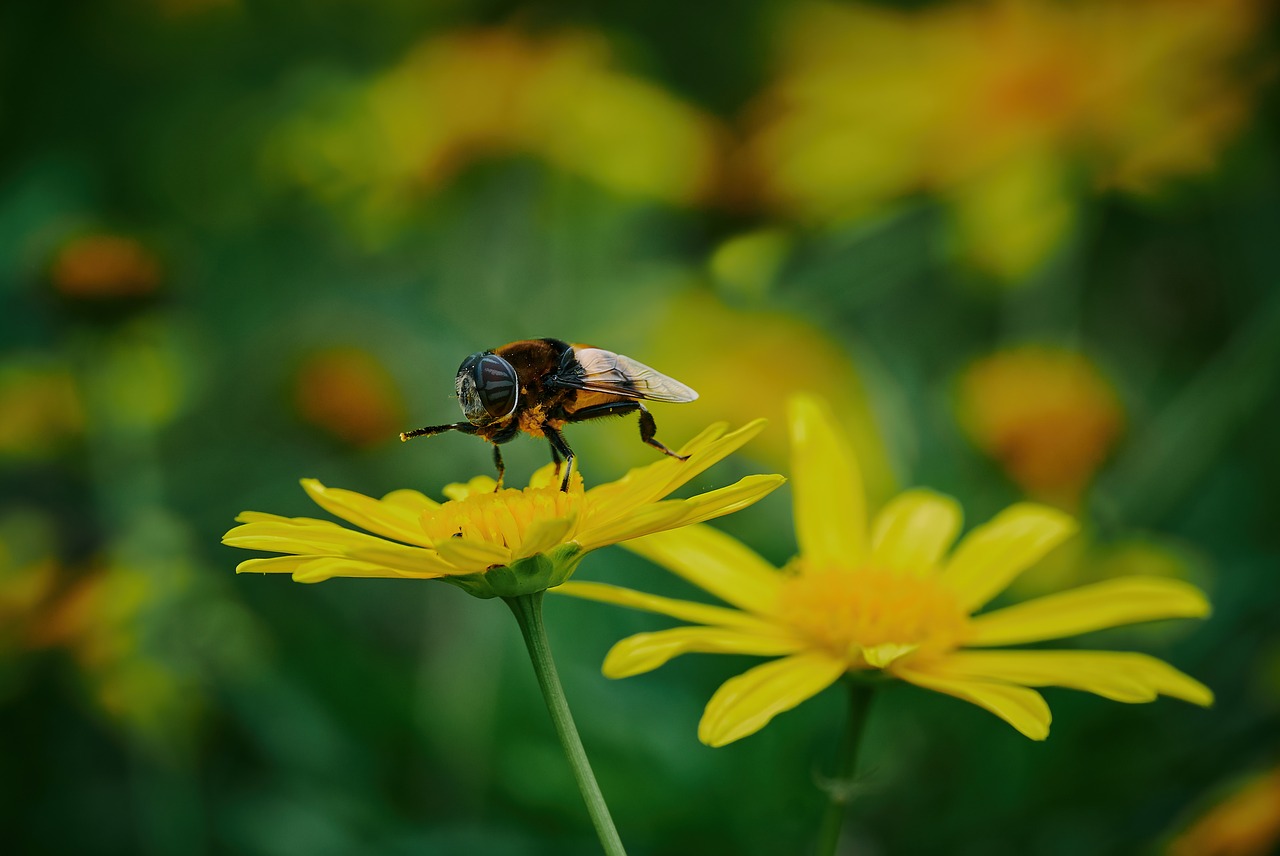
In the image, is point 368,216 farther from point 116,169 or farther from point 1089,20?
point 1089,20

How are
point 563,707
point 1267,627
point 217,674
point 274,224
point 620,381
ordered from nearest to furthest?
point 563,707, point 620,381, point 1267,627, point 217,674, point 274,224

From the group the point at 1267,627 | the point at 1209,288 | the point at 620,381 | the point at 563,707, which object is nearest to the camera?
the point at 563,707

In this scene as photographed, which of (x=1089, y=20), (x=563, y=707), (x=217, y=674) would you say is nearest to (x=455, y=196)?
(x=217, y=674)

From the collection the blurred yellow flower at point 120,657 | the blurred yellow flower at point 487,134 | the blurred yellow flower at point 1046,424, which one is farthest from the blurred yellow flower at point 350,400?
the blurred yellow flower at point 1046,424

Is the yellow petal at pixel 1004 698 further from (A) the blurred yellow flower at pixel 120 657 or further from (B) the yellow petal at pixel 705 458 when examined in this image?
(A) the blurred yellow flower at pixel 120 657

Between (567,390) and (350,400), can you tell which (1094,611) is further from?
(350,400)
